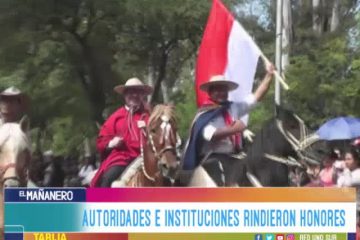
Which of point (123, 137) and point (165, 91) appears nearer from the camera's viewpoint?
point (123, 137)

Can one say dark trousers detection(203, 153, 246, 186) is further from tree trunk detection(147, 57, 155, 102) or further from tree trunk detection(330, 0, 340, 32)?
tree trunk detection(330, 0, 340, 32)

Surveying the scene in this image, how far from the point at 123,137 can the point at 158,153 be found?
0.89 meters

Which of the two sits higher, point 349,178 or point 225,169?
point 349,178

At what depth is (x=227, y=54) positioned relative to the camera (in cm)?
949

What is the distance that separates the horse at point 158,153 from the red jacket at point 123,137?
51cm

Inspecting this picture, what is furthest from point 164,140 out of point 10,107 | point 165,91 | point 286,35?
point 286,35

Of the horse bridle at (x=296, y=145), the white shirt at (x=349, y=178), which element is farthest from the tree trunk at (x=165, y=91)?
the horse bridle at (x=296, y=145)

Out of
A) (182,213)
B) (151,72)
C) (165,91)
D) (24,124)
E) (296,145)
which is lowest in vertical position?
(182,213)

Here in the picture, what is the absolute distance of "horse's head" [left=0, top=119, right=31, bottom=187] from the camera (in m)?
8.37

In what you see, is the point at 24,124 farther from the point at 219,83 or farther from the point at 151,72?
the point at 151,72

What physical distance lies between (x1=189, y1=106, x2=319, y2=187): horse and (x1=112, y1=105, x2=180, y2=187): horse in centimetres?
39

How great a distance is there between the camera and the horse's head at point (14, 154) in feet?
27.5

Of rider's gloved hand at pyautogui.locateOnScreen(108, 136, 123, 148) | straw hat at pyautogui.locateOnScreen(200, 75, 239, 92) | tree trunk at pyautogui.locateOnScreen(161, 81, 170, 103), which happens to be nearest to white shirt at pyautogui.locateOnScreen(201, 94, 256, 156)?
straw hat at pyautogui.locateOnScreen(200, 75, 239, 92)

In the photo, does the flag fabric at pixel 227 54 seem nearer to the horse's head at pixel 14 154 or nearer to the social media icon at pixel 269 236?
the horse's head at pixel 14 154
